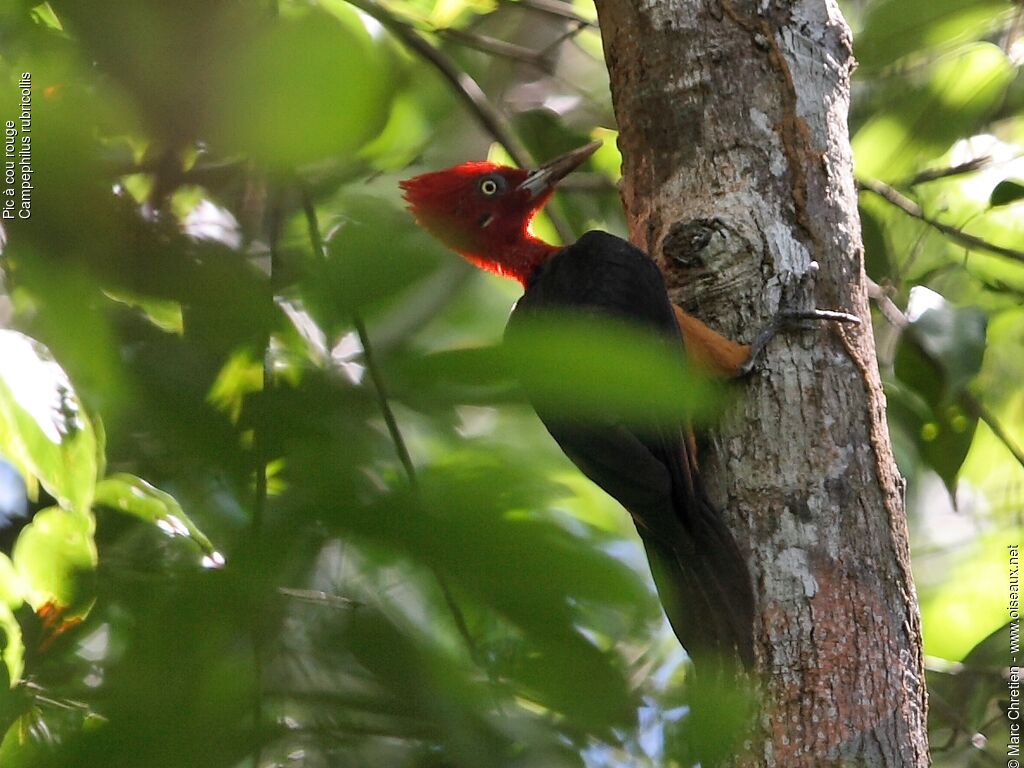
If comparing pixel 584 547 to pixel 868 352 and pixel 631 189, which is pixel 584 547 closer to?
pixel 868 352

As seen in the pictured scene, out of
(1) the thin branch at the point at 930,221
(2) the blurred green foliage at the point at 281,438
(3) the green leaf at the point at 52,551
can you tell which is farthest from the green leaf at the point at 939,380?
(3) the green leaf at the point at 52,551

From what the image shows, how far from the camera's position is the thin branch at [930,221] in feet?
9.57

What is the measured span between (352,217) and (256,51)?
10cm

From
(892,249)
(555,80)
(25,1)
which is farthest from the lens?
(555,80)

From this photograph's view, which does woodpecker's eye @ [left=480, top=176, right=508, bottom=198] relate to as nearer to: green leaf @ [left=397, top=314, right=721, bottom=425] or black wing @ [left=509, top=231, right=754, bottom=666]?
black wing @ [left=509, top=231, right=754, bottom=666]

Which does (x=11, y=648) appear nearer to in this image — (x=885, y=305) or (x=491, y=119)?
(x=491, y=119)

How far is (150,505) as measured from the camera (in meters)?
0.65

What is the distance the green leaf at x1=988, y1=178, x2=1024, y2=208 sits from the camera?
2.80m

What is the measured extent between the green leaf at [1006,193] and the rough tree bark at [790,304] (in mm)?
607

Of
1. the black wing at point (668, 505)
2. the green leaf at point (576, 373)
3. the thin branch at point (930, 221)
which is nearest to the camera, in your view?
the green leaf at point (576, 373)

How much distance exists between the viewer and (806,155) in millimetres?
2412

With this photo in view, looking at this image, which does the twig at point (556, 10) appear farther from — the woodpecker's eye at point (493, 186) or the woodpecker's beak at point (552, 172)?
the woodpecker's eye at point (493, 186)

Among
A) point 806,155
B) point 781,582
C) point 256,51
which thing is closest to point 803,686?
point 781,582

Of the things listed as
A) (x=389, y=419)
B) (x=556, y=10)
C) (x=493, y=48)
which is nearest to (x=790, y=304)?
(x=493, y=48)
